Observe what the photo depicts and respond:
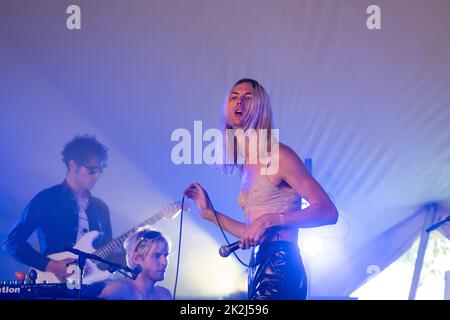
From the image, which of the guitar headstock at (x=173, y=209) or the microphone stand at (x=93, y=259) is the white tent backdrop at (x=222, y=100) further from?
the microphone stand at (x=93, y=259)

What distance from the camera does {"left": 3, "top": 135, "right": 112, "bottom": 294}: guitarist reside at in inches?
130

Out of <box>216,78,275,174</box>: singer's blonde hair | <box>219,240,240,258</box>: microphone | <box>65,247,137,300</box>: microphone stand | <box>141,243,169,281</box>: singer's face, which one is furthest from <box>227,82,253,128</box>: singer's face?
<box>65,247,137,300</box>: microphone stand

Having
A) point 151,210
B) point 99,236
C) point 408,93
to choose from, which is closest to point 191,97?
point 151,210

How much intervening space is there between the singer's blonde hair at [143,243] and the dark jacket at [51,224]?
0.36 feet

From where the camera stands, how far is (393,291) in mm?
3297

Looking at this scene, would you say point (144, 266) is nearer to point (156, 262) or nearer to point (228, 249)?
point (156, 262)

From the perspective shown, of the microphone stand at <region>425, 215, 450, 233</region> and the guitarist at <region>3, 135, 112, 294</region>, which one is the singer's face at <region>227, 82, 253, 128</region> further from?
the microphone stand at <region>425, 215, 450, 233</region>

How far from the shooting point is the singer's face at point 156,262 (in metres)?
3.28

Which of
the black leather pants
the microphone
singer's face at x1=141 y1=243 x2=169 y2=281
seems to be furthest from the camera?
singer's face at x1=141 y1=243 x2=169 y2=281

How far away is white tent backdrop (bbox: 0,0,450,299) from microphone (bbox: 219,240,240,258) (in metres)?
0.05

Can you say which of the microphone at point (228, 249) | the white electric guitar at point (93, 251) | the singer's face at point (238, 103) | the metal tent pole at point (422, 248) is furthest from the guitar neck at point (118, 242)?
the metal tent pole at point (422, 248)

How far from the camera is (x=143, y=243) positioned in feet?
10.8
